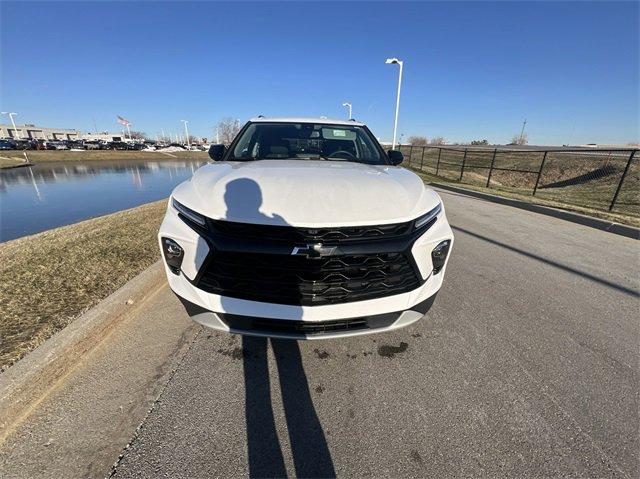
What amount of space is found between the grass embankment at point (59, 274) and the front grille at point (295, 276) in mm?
1616

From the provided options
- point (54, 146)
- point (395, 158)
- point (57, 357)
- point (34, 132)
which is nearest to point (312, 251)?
point (57, 357)

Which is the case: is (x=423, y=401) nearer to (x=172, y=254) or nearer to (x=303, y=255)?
(x=303, y=255)

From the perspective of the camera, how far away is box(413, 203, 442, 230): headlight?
2.08m

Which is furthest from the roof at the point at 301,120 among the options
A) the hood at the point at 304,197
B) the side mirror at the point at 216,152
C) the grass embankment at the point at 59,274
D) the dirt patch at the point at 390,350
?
the dirt patch at the point at 390,350

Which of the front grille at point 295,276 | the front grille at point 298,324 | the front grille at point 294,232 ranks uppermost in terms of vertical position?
the front grille at point 294,232

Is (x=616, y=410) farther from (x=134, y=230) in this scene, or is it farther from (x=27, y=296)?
(x=134, y=230)

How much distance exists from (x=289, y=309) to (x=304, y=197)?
0.72 meters

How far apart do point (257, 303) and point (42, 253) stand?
4015 mm

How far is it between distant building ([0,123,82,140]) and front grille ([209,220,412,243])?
5077 inches

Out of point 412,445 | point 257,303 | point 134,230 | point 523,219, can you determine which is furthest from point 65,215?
point 523,219

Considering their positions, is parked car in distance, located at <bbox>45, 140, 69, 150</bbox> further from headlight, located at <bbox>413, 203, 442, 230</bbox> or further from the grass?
headlight, located at <bbox>413, 203, 442, 230</bbox>

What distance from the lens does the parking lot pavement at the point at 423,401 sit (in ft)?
5.53

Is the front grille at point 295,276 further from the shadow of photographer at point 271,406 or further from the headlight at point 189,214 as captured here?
the headlight at point 189,214

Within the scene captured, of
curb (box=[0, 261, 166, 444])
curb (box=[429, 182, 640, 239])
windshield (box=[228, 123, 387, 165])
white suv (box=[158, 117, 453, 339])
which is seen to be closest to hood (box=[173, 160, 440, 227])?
white suv (box=[158, 117, 453, 339])
